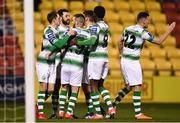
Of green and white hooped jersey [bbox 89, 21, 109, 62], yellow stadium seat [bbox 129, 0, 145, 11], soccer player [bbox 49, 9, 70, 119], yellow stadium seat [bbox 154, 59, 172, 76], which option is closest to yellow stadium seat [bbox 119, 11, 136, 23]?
yellow stadium seat [bbox 129, 0, 145, 11]

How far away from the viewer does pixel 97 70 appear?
1229cm

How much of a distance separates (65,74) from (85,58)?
1.49 feet

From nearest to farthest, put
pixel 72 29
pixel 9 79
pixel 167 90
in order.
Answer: pixel 72 29, pixel 9 79, pixel 167 90

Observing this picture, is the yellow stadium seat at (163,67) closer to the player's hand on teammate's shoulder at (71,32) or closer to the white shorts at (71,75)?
the white shorts at (71,75)

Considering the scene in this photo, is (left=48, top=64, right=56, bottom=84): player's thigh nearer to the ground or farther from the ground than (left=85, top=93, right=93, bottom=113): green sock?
farther from the ground

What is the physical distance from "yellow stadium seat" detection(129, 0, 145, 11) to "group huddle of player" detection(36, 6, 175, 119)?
6.88m

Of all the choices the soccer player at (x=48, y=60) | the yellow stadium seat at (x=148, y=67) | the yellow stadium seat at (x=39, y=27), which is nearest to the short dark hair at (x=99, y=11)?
the soccer player at (x=48, y=60)

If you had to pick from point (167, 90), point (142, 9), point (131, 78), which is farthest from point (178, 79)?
point (131, 78)

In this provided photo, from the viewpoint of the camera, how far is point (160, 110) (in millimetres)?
14805

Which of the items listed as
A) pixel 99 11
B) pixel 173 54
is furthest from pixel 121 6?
pixel 99 11

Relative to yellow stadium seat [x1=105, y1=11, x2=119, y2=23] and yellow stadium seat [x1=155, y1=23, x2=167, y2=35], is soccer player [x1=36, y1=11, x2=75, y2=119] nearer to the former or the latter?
yellow stadium seat [x1=105, y1=11, x2=119, y2=23]

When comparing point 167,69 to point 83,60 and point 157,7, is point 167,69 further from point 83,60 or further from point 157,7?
point 83,60

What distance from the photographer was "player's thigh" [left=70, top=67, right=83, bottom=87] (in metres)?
12.0

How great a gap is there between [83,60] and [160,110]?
9.82 ft
